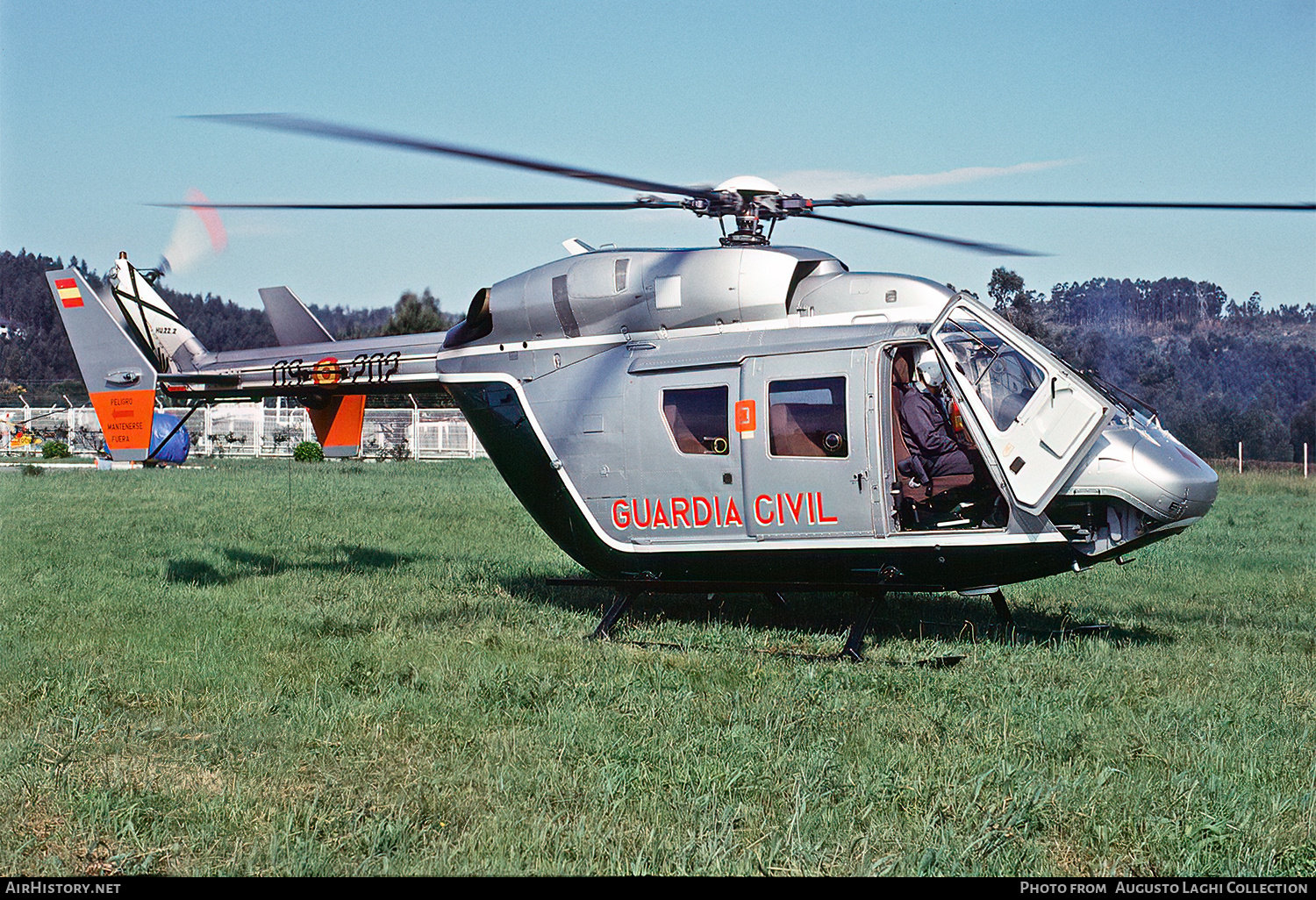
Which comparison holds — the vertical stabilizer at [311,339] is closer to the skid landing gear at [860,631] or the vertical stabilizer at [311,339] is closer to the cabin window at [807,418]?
the cabin window at [807,418]

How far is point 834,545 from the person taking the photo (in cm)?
757

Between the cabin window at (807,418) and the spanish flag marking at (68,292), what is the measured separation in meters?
7.82

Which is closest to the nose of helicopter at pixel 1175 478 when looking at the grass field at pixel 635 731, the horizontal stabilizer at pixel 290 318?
the grass field at pixel 635 731

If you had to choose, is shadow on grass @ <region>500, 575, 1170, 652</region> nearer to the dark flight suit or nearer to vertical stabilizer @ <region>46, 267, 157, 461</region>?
the dark flight suit

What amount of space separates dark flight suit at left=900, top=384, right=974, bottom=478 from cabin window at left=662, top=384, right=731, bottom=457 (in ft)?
4.27

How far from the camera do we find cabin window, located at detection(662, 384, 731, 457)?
26.2ft

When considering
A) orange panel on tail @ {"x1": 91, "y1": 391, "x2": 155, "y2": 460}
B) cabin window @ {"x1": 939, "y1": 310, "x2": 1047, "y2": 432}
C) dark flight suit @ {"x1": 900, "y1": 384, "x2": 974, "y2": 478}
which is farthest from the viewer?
orange panel on tail @ {"x1": 91, "y1": 391, "x2": 155, "y2": 460}

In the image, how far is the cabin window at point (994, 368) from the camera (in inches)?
289

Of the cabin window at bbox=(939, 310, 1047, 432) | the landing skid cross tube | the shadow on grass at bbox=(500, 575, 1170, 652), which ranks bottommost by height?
the shadow on grass at bbox=(500, 575, 1170, 652)

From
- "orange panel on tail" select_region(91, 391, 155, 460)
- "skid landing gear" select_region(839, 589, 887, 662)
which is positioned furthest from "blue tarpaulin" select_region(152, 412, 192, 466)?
"skid landing gear" select_region(839, 589, 887, 662)

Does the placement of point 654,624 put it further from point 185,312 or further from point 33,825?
point 185,312

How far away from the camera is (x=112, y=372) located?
11.2m

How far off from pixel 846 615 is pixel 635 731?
3951mm
